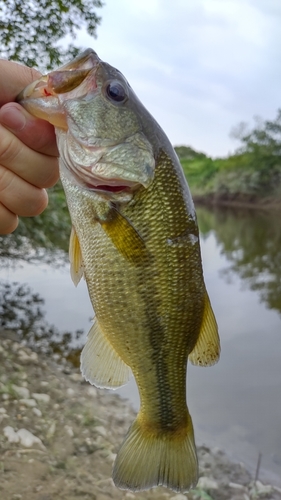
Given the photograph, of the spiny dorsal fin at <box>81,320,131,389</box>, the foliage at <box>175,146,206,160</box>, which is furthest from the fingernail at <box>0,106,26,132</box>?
the foliage at <box>175,146,206,160</box>

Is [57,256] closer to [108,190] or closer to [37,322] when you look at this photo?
[37,322]

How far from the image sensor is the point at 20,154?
1848 millimetres

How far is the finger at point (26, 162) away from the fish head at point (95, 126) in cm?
15

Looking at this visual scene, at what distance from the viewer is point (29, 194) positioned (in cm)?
196

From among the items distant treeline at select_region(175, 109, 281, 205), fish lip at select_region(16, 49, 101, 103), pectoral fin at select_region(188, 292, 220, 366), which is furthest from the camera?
distant treeline at select_region(175, 109, 281, 205)

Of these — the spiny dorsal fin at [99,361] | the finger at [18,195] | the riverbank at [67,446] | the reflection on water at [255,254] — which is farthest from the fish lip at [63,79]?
the reflection on water at [255,254]

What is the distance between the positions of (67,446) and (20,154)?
12.9ft

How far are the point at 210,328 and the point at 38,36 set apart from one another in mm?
7807

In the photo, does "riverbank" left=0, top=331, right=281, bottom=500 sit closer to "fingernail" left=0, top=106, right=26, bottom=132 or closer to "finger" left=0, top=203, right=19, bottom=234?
"finger" left=0, top=203, right=19, bottom=234

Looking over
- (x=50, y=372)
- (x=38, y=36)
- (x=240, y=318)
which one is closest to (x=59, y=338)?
(x=50, y=372)

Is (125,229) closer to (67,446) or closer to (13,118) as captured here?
(13,118)

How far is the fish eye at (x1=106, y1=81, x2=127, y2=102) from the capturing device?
5.93 feet

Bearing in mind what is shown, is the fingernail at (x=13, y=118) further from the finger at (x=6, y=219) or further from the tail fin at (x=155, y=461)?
the tail fin at (x=155, y=461)

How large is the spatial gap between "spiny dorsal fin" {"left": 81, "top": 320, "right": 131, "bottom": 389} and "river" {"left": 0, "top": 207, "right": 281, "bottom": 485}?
4105 mm
